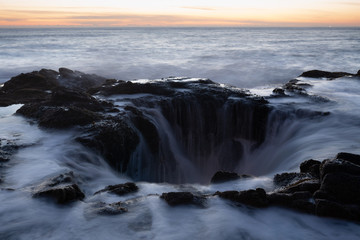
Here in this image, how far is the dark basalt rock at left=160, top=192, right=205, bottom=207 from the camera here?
14.3 feet

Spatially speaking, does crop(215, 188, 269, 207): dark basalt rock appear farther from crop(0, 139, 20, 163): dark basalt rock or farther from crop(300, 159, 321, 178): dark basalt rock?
crop(0, 139, 20, 163): dark basalt rock

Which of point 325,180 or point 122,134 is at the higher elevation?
point 325,180

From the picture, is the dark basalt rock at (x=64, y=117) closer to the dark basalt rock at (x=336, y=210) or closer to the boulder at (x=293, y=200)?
the boulder at (x=293, y=200)

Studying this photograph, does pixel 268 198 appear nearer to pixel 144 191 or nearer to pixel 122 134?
pixel 144 191

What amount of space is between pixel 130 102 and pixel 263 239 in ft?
20.1

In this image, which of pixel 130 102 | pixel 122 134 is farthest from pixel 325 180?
pixel 130 102

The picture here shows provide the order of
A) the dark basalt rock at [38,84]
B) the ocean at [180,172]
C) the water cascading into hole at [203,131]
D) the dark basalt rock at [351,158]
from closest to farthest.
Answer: the ocean at [180,172], the dark basalt rock at [351,158], the water cascading into hole at [203,131], the dark basalt rock at [38,84]

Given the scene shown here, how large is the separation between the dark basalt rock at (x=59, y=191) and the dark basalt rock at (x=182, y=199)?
1179 mm

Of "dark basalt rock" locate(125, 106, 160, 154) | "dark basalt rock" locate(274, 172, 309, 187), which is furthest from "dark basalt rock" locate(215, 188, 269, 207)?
"dark basalt rock" locate(125, 106, 160, 154)

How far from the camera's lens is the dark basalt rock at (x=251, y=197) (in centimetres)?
427

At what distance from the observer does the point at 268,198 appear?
14.3ft

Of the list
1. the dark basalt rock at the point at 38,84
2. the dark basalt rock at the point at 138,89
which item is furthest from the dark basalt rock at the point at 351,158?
the dark basalt rock at the point at 38,84

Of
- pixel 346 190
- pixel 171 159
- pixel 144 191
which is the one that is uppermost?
pixel 346 190

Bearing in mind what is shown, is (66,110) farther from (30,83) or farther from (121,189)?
(30,83)
